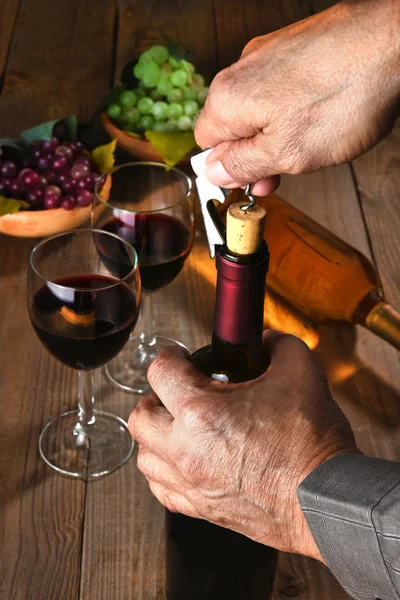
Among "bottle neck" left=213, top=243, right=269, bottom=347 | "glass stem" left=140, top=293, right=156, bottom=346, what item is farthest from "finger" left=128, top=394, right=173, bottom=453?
"glass stem" left=140, top=293, right=156, bottom=346

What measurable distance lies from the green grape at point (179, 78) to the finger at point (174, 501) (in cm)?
97

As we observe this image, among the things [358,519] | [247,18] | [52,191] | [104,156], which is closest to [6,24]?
[247,18]

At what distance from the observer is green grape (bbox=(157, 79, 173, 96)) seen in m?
1.62

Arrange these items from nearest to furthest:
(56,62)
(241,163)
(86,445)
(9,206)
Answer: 1. (241,163)
2. (86,445)
3. (9,206)
4. (56,62)

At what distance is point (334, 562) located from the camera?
737mm

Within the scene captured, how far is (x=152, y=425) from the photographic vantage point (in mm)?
864

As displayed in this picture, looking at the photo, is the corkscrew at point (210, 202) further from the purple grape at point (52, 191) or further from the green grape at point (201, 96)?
the green grape at point (201, 96)

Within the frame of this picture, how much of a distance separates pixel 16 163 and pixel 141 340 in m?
0.44

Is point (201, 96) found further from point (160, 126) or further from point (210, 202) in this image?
point (210, 202)

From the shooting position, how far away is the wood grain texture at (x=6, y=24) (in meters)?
2.01

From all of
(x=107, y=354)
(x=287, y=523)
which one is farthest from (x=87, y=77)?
(x=287, y=523)

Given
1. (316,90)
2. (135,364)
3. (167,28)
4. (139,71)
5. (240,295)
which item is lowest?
(135,364)

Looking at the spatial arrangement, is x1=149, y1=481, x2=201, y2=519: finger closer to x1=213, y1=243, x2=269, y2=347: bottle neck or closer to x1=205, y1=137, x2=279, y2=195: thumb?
x1=213, y1=243, x2=269, y2=347: bottle neck

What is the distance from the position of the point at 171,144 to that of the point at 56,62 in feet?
1.99
